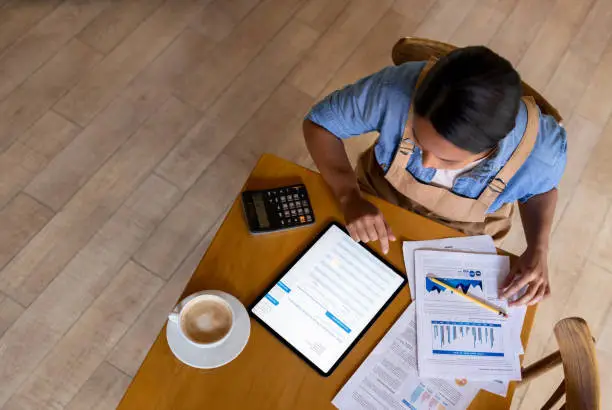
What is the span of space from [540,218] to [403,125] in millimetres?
362

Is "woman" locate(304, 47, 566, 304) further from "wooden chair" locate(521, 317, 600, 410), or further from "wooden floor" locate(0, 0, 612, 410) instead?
"wooden floor" locate(0, 0, 612, 410)

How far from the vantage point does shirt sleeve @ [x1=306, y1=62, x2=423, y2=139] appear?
1.12m

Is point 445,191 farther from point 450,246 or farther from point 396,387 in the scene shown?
point 396,387

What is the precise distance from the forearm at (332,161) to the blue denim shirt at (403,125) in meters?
0.02

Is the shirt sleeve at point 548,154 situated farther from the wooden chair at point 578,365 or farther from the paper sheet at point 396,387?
the paper sheet at point 396,387

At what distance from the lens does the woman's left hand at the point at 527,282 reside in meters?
1.10

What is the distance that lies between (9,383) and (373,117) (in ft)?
4.35

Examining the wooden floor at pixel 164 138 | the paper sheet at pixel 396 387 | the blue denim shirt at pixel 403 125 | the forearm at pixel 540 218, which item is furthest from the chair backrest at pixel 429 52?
the wooden floor at pixel 164 138

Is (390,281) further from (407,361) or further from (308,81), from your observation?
(308,81)

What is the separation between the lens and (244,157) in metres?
2.05

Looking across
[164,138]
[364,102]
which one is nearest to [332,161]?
[364,102]

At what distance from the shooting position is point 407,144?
116 centimetres

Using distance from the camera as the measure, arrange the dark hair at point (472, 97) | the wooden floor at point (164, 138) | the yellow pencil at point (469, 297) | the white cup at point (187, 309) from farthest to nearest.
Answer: the wooden floor at point (164, 138) → the yellow pencil at point (469, 297) → the white cup at point (187, 309) → the dark hair at point (472, 97)

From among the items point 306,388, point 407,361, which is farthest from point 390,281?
point 306,388
